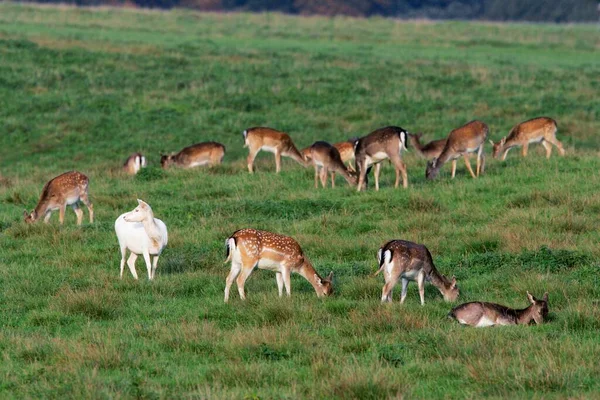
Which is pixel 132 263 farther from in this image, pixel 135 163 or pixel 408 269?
pixel 135 163

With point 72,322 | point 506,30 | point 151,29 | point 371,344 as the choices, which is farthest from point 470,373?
point 506,30

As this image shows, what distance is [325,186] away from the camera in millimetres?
18453

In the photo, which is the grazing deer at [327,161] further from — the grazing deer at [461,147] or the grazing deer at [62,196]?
the grazing deer at [62,196]

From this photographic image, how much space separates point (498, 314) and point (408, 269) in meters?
1.23

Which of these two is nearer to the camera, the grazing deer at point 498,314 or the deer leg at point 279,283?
the grazing deer at point 498,314

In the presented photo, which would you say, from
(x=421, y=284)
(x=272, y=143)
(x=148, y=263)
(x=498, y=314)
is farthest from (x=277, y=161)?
(x=498, y=314)

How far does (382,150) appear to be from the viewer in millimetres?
17766

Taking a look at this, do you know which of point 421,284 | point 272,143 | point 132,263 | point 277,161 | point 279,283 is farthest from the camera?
point 272,143

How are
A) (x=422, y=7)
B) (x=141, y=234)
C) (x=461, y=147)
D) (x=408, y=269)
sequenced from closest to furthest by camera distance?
(x=408, y=269)
(x=141, y=234)
(x=461, y=147)
(x=422, y=7)

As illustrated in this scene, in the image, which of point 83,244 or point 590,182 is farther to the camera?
point 590,182

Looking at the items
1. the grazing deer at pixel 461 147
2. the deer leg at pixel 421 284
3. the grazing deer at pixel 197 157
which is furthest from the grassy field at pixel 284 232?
the grazing deer at pixel 197 157

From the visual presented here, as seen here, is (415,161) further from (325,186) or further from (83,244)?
(83,244)

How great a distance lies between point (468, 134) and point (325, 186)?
9.22 ft

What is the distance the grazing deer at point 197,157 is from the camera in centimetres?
2197
